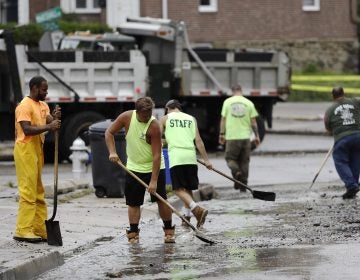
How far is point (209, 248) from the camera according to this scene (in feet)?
42.4

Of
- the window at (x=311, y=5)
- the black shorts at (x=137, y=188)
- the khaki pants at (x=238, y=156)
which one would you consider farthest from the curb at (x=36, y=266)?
the window at (x=311, y=5)

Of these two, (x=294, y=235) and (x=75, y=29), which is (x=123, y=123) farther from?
(x=75, y=29)

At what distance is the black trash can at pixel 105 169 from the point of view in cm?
1823

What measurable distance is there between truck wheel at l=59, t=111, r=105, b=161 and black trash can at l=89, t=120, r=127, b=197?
24.6 ft

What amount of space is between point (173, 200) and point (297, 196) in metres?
2.49

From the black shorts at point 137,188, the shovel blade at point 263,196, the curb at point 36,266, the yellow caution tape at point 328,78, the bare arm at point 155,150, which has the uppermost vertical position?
the bare arm at point 155,150

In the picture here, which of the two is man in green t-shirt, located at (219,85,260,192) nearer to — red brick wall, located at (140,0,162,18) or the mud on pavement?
the mud on pavement

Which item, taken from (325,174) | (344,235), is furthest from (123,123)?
(325,174)

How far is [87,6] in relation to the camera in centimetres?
4484

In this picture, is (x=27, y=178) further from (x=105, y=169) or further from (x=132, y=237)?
(x=105, y=169)

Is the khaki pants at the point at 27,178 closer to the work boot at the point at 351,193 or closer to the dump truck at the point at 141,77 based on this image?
the work boot at the point at 351,193

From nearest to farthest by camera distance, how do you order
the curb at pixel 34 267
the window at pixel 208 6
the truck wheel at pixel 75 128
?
the curb at pixel 34 267 < the truck wheel at pixel 75 128 < the window at pixel 208 6

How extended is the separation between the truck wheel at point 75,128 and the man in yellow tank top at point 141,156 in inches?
494

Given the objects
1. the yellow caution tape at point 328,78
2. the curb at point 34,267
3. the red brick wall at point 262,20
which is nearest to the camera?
the curb at point 34,267
